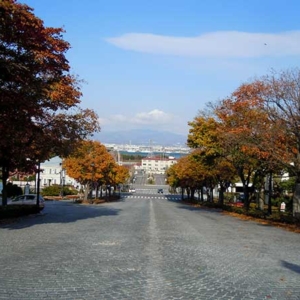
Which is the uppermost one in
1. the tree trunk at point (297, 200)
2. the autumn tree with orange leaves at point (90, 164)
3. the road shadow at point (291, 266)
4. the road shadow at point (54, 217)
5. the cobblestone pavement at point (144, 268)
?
the autumn tree with orange leaves at point (90, 164)

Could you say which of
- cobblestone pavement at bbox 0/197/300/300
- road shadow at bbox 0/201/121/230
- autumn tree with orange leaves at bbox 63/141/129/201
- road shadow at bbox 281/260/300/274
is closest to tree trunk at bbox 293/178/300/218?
cobblestone pavement at bbox 0/197/300/300

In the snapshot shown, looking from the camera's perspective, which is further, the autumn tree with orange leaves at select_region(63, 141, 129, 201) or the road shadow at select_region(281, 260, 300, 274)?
the autumn tree with orange leaves at select_region(63, 141, 129, 201)

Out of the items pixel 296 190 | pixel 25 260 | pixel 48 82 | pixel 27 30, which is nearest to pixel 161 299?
pixel 25 260

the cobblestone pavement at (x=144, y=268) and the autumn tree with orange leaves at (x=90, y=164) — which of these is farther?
the autumn tree with orange leaves at (x=90, y=164)

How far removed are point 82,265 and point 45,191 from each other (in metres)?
78.1

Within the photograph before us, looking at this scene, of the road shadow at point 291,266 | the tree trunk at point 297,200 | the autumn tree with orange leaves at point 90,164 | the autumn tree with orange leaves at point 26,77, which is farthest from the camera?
the autumn tree with orange leaves at point 90,164

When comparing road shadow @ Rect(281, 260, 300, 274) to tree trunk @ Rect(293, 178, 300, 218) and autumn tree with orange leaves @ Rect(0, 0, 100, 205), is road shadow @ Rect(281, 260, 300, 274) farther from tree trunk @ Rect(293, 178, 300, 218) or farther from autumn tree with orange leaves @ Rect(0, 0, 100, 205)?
tree trunk @ Rect(293, 178, 300, 218)

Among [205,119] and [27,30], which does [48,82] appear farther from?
[205,119]

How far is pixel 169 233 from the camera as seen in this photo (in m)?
17.8

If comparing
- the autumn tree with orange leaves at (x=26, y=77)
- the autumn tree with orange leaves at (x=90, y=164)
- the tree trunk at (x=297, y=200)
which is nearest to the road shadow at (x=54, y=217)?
the autumn tree with orange leaves at (x=26, y=77)

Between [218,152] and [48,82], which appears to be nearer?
[48,82]

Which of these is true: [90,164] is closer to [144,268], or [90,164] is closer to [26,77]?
[26,77]

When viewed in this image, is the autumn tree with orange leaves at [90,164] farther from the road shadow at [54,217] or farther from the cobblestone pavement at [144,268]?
the cobblestone pavement at [144,268]

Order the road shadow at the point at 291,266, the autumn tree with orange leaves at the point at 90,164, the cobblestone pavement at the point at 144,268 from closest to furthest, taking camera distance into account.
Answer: the cobblestone pavement at the point at 144,268
the road shadow at the point at 291,266
the autumn tree with orange leaves at the point at 90,164
